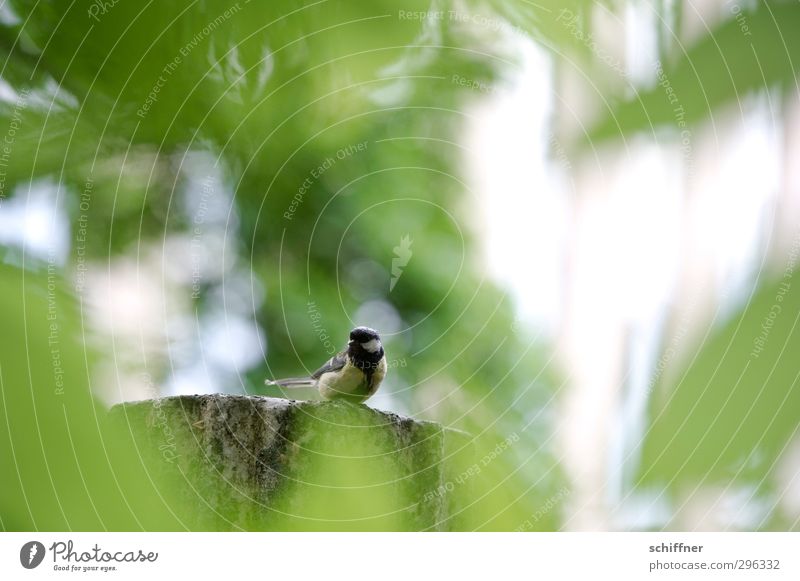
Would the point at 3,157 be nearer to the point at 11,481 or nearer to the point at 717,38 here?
the point at 11,481

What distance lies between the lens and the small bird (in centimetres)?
106

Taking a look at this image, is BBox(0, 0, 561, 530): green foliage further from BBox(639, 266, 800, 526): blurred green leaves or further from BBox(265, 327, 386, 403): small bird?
BBox(639, 266, 800, 526): blurred green leaves

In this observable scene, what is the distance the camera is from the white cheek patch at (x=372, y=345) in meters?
1.06

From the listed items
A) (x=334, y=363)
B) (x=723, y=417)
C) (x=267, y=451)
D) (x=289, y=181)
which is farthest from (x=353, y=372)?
(x=723, y=417)

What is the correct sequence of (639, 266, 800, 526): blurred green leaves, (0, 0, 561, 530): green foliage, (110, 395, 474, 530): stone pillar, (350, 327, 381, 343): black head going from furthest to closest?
(350, 327, 381, 343): black head → (110, 395, 474, 530): stone pillar → (0, 0, 561, 530): green foliage → (639, 266, 800, 526): blurred green leaves

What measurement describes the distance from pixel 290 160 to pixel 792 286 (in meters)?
0.60

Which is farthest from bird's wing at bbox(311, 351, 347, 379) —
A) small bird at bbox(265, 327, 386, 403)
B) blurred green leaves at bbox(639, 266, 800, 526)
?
blurred green leaves at bbox(639, 266, 800, 526)

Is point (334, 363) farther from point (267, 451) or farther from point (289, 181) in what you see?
point (289, 181)

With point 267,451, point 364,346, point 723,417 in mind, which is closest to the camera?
point 723,417

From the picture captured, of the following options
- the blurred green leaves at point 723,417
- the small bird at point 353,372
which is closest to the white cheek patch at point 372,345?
the small bird at point 353,372

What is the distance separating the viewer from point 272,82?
2.62 feet

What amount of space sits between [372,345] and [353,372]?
5cm

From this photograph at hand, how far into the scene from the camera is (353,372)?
1080 mm

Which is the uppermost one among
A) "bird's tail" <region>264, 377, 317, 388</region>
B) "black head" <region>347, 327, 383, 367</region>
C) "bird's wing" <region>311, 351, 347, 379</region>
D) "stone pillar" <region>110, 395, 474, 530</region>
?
"black head" <region>347, 327, 383, 367</region>
